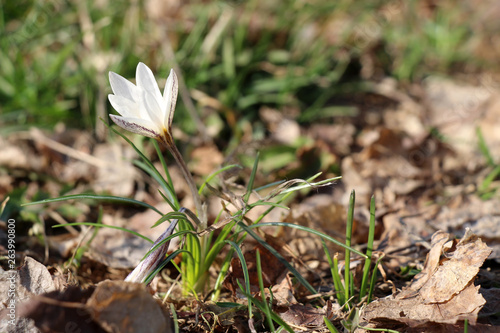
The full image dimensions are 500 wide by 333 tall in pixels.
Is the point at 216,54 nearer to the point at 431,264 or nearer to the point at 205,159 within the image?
the point at 205,159

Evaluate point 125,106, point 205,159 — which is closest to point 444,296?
point 125,106

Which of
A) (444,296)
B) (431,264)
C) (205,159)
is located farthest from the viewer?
(205,159)

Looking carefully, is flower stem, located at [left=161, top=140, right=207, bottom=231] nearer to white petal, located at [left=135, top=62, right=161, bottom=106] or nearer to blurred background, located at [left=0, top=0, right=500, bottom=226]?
white petal, located at [left=135, top=62, right=161, bottom=106]

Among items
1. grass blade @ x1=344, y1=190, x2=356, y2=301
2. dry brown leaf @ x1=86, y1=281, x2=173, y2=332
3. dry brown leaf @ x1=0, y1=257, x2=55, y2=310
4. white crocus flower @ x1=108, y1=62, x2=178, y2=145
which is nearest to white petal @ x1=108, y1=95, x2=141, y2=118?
white crocus flower @ x1=108, y1=62, x2=178, y2=145

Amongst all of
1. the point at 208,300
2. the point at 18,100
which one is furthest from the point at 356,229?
the point at 18,100

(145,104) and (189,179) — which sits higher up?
(145,104)

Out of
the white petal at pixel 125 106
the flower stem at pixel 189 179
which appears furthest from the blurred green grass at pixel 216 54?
the white petal at pixel 125 106
